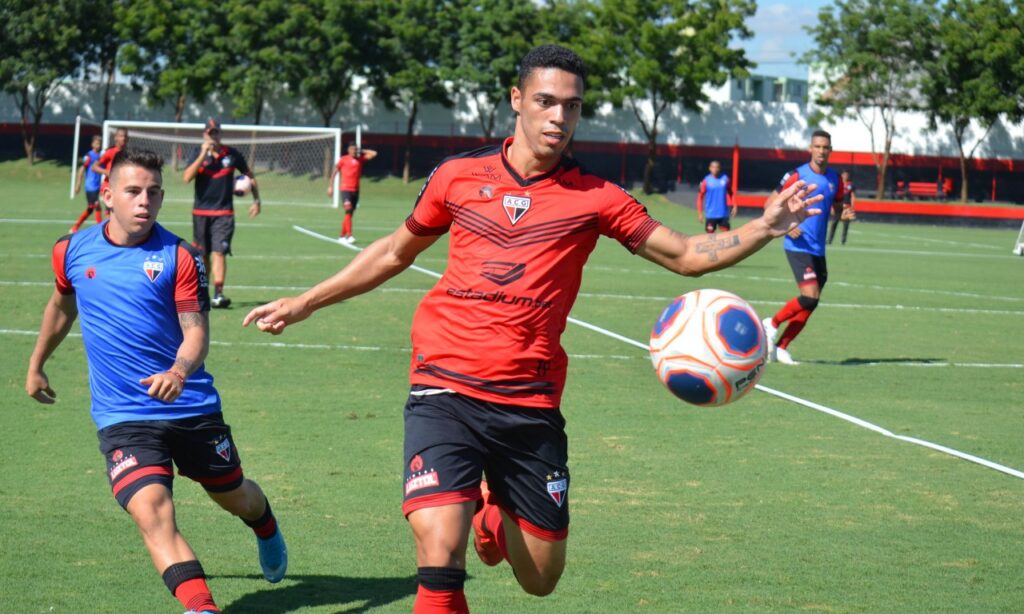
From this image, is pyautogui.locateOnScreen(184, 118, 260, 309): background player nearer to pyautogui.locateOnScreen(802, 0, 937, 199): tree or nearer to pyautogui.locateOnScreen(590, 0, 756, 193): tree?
pyautogui.locateOnScreen(590, 0, 756, 193): tree

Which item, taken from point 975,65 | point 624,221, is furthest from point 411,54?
point 624,221

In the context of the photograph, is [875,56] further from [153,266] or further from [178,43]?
[153,266]

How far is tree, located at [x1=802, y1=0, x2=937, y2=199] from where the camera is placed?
65.8 m

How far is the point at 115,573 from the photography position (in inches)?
246

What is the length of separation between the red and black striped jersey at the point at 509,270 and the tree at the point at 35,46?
6569cm

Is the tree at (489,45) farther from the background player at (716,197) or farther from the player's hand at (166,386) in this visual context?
the player's hand at (166,386)

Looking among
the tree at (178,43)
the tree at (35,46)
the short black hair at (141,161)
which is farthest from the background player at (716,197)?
the tree at (35,46)

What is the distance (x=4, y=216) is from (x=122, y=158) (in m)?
30.4

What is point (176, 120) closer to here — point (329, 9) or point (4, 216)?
point (329, 9)

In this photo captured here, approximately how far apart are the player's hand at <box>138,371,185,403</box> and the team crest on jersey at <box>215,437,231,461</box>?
55cm

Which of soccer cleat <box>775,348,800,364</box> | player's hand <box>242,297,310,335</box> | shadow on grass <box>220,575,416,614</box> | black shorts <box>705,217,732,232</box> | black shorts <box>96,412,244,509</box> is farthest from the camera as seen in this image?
black shorts <box>705,217,732,232</box>

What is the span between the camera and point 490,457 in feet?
17.0

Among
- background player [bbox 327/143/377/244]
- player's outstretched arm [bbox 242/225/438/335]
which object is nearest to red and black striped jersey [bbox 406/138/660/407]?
player's outstretched arm [bbox 242/225/438/335]

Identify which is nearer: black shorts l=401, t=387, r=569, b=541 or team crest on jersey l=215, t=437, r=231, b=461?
black shorts l=401, t=387, r=569, b=541
